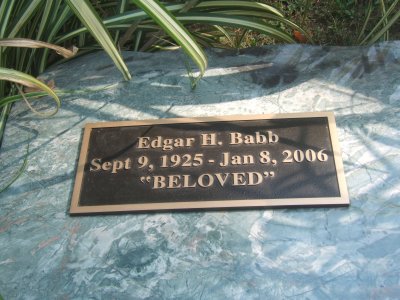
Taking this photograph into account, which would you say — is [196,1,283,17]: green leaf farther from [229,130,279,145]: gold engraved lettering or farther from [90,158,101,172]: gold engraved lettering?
[90,158,101,172]: gold engraved lettering

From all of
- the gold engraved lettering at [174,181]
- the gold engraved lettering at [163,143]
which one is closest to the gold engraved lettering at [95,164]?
the gold engraved lettering at [163,143]

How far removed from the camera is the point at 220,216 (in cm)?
161

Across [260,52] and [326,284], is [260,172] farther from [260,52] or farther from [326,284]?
[260,52]

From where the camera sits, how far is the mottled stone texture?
146 centimetres

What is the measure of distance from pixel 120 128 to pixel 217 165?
41cm

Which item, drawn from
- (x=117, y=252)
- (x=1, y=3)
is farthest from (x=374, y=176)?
(x=1, y=3)

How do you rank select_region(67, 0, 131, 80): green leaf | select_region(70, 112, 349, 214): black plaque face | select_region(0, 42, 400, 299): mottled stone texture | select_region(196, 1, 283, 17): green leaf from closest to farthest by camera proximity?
select_region(0, 42, 400, 299): mottled stone texture
select_region(70, 112, 349, 214): black plaque face
select_region(67, 0, 131, 80): green leaf
select_region(196, 1, 283, 17): green leaf

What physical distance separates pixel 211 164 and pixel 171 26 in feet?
1.58

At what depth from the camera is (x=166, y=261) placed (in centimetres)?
154

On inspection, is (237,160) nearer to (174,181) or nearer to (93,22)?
(174,181)

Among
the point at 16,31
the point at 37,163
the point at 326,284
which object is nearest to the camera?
the point at 326,284

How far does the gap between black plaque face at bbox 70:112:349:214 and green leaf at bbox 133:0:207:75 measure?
0.25 metres

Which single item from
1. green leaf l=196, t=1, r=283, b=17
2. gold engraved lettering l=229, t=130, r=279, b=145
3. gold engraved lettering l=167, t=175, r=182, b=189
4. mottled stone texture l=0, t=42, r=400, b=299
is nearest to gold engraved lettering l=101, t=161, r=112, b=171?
mottled stone texture l=0, t=42, r=400, b=299

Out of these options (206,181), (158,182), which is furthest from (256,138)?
(158,182)
